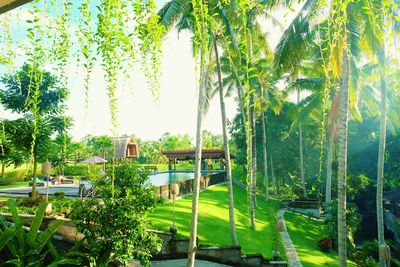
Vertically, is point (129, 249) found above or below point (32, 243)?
below

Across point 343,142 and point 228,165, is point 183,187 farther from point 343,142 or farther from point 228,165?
point 343,142

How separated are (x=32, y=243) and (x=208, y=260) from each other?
6786 mm

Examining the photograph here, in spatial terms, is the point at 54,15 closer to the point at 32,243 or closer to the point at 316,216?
the point at 32,243

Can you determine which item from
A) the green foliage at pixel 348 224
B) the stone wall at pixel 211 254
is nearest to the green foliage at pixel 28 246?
the stone wall at pixel 211 254

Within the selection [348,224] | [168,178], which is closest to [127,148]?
[168,178]

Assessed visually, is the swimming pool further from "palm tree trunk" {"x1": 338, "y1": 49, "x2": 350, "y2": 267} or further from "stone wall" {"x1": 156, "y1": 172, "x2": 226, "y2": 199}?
"palm tree trunk" {"x1": 338, "y1": 49, "x2": 350, "y2": 267}

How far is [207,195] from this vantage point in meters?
20.4

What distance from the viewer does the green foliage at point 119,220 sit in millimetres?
7746

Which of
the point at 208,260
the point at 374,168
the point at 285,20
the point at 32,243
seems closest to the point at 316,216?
the point at 374,168

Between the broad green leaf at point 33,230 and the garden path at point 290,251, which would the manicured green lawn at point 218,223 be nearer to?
the garden path at point 290,251

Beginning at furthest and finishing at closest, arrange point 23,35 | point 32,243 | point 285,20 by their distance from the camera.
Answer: point 32,243 → point 23,35 → point 285,20

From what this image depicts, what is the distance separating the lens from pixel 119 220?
7879mm

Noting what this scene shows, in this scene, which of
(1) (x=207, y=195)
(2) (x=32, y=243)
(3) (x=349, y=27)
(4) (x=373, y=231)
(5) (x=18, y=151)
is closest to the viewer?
(2) (x=32, y=243)

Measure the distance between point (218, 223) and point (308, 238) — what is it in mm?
6570
